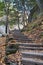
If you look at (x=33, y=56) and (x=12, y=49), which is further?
(x=12, y=49)

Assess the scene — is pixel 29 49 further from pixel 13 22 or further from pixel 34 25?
pixel 13 22

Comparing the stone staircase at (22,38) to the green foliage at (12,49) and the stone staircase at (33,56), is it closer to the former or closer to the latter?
the green foliage at (12,49)

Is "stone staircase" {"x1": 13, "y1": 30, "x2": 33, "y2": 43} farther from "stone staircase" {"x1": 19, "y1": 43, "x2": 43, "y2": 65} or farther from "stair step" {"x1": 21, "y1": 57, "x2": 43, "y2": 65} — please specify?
"stair step" {"x1": 21, "y1": 57, "x2": 43, "y2": 65}

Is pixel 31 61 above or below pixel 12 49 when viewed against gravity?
above

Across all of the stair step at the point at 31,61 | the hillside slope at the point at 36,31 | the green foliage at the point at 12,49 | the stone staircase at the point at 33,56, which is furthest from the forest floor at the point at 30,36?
the stair step at the point at 31,61

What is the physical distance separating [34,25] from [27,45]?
12.5ft

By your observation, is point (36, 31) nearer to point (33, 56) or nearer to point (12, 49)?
point (12, 49)

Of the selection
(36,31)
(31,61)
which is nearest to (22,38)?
(36,31)

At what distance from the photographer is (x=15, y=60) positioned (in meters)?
6.88

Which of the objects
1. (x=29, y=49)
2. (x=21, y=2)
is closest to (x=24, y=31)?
(x=29, y=49)

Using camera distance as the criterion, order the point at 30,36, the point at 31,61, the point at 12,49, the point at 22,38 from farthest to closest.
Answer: the point at 30,36 < the point at 22,38 < the point at 12,49 < the point at 31,61

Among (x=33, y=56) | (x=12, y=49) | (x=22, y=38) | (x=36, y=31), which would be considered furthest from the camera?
(x=36, y=31)

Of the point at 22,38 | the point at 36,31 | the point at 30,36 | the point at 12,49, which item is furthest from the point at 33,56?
the point at 36,31

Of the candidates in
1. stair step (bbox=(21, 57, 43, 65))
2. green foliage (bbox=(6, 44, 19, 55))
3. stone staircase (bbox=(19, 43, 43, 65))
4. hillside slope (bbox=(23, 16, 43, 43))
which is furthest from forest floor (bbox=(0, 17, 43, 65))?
stair step (bbox=(21, 57, 43, 65))
